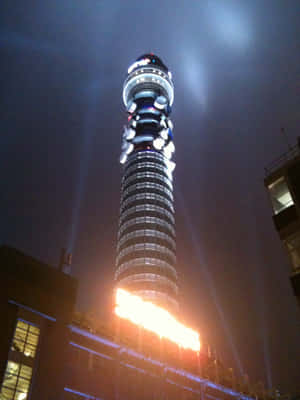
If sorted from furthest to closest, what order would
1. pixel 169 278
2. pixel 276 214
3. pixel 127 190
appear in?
pixel 127 190
pixel 169 278
pixel 276 214

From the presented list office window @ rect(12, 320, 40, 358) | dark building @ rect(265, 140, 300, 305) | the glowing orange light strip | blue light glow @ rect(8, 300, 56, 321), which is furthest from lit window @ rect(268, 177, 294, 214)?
the glowing orange light strip

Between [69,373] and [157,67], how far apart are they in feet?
383

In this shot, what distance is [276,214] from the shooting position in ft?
103

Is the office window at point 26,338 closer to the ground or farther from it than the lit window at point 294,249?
closer to the ground

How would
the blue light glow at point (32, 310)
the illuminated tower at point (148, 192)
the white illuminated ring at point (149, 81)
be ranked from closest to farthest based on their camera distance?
1. the blue light glow at point (32, 310)
2. the illuminated tower at point (148, 192)
3. the white illuminated ring at point (149, 81)

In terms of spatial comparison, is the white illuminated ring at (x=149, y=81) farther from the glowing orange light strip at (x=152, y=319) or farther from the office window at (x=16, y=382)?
the office window at (x=16, y=382)

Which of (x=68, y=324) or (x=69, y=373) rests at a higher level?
(x=68, y=324)

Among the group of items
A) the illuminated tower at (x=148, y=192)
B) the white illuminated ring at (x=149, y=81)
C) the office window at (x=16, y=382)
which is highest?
the white illuminated ring at (x=149, y=81)

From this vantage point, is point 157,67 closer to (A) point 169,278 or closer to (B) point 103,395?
(A) point 169,278

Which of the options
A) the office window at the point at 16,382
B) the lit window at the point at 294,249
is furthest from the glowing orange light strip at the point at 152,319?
the lit window at the point at 294,249

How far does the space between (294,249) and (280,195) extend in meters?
4.80

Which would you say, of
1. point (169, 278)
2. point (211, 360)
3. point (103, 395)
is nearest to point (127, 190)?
point (169, 278)

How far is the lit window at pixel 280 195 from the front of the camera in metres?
31.6

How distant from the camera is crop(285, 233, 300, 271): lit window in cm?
2841
